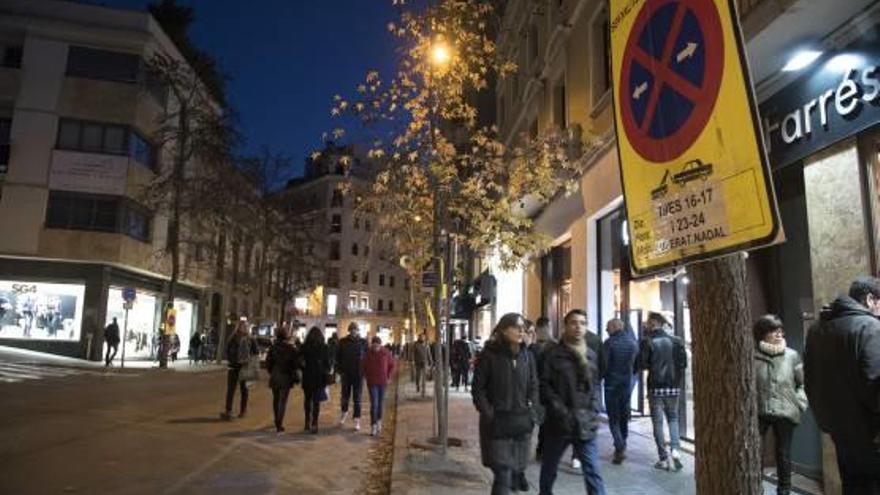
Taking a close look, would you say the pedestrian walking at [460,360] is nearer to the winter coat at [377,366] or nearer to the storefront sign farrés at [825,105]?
the winter coat at [377,366]

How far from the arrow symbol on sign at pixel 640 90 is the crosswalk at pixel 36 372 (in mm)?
22093

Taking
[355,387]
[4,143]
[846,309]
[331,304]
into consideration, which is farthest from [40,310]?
A: [331,304]

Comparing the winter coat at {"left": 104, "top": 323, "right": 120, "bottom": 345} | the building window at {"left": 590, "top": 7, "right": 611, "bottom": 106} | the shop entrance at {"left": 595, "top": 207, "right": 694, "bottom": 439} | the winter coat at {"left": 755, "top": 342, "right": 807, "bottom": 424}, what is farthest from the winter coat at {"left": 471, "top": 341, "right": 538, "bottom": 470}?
the winter coat at {"left": 104, "top": 323, "right": 120, "bottom": 345}

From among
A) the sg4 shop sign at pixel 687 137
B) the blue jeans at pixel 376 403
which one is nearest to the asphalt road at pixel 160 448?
the blue jeans at pixel 376 403

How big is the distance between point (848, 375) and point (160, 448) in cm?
939

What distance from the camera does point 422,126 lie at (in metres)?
14.3

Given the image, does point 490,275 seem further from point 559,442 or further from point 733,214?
point 733,214

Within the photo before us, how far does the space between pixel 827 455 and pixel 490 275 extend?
19.1 m

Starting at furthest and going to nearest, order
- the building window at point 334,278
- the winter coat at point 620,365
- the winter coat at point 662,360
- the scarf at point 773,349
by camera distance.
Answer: the building window at point 334,278 < the winter coat at point 620,365 < the winter coat at point 662,360 < the scarf at point 773,349

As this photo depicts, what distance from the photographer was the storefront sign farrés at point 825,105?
22.9 ft

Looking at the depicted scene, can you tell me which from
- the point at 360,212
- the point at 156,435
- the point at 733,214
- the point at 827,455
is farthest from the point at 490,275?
the point at 733,214

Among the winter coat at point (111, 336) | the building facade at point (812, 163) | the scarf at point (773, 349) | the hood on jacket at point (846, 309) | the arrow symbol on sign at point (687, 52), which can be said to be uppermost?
the building facade at point (812, 163)

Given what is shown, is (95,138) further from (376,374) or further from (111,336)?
(376,374)

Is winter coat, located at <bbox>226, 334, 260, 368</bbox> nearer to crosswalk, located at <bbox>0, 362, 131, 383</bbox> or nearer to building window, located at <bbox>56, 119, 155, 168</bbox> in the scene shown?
crosswalk, located at <bbox>0, 362, 131, 383</bbox>
